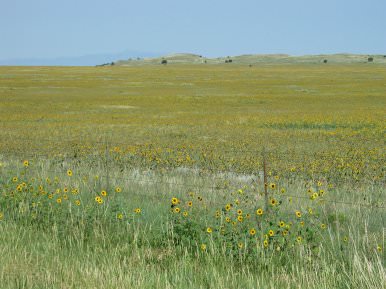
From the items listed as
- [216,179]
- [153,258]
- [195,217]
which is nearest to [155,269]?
[153,258]

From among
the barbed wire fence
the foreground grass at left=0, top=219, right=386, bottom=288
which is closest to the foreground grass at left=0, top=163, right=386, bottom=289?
the foreground grass at left=0, top=219, right=386, bottom=288

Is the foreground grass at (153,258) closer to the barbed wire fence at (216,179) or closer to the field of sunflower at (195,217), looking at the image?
the field of sunflower at (195,217)

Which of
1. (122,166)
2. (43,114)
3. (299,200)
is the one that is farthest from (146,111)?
(299,200)

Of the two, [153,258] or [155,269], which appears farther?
[153,258]

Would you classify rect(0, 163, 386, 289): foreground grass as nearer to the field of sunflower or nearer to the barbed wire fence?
the field of sunflower

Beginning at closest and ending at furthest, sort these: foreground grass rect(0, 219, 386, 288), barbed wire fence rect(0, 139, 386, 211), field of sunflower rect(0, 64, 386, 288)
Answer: foreground grass rect(0, 219, 386, 288) → field of sunflower rect(0, 64, 386, 288) → barbed wire fence rect(0, 139, 386, 211)

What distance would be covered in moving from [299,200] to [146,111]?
32102mm

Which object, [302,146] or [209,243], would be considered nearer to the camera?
[209,243]

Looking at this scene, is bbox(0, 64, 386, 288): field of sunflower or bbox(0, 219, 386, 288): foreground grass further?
bbox(0, 64, 386, 288): field of sunflower

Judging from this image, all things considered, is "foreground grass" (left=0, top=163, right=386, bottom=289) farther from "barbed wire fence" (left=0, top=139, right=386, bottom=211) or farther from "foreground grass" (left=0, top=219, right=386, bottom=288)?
"barbed wire fence" (left=0, top=139, right=386, bottom=211)

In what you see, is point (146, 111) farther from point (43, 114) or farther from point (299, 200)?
point (299, 200)

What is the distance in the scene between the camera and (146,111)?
41.8 m

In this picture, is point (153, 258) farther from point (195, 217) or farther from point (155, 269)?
point (195, 217)

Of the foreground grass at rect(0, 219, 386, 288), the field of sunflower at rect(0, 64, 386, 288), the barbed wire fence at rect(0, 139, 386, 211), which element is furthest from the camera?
the barbed wire fence at rect(0, 139, 386, 211)
